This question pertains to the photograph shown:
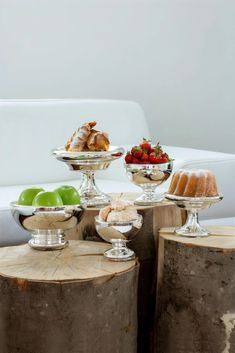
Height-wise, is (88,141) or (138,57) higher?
(138,57)

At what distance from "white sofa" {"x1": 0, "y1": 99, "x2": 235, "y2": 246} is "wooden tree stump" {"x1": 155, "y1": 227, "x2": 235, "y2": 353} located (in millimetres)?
862

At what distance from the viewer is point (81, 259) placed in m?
1.95

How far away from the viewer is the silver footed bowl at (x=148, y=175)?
2.37 m

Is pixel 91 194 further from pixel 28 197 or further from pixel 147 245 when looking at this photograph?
pixel 28 197

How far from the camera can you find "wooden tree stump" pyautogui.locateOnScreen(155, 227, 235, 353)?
2.01 metres

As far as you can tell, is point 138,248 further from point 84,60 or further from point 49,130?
point 84,60

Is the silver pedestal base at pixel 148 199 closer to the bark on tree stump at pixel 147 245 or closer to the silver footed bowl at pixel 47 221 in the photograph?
the bark on tree stump at pixel 147 245

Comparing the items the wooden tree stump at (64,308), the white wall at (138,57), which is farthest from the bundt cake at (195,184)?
the white wall at (138,57)

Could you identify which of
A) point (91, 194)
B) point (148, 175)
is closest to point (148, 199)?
point (148, 175)

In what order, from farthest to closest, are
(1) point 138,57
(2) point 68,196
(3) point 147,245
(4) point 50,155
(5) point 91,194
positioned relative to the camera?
(1) point 138,57 < (4) point 50,155 < (5) point 91,194 < (3) point 147,245 < (2) point 68,196

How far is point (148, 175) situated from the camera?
2.38 m

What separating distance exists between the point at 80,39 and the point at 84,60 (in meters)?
0.12

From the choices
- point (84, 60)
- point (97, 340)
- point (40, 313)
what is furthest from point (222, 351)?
point (84, 60)

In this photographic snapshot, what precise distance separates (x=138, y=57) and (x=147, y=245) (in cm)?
206
